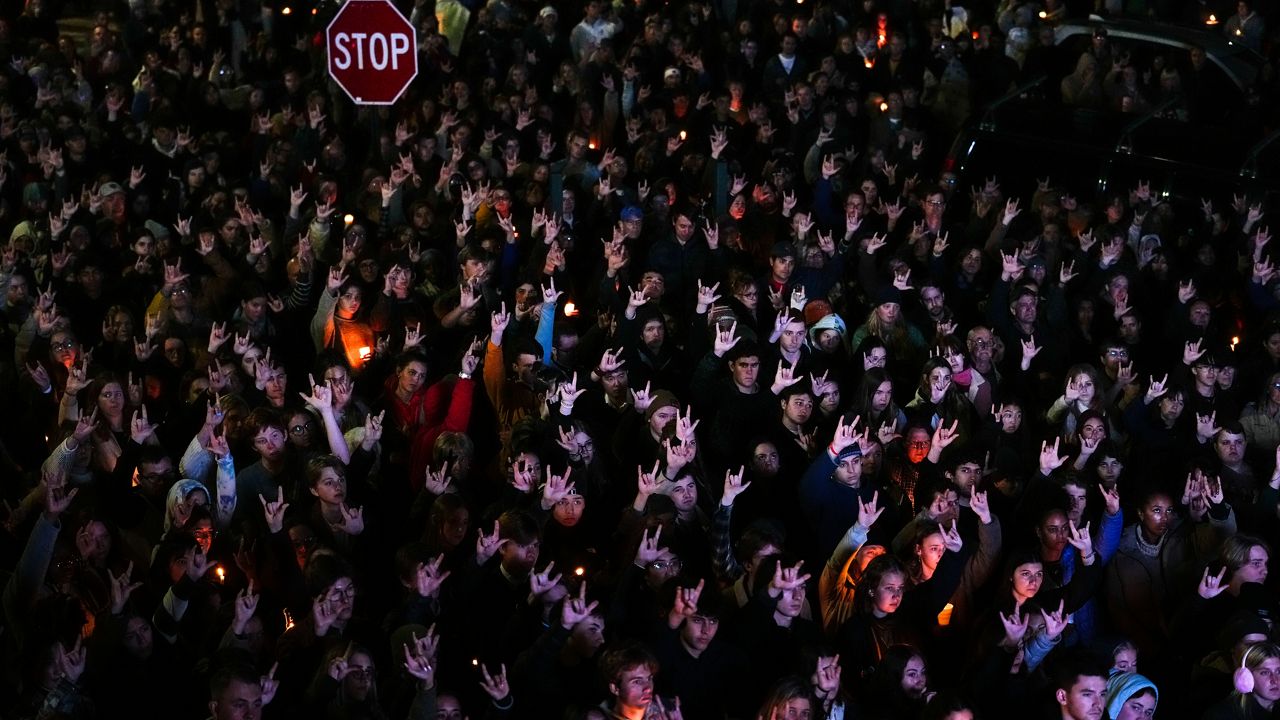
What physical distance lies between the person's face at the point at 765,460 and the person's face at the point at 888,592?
1.24 meters

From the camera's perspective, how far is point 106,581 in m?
6.43

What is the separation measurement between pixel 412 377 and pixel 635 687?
317cm

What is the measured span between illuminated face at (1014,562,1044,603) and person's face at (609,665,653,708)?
1731 millimetres

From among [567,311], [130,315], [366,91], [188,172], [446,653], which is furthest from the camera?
[188,172]

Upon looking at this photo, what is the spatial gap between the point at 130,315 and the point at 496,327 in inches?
88.5

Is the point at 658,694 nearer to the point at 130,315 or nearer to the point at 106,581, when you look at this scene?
the point at 106,581

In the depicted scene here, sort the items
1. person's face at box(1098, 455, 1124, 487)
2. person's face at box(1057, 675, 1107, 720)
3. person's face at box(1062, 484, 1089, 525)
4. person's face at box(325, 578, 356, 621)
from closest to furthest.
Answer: person's face at box(1057, 675, 1107, 720), person's face at box(325, 578, 356, 621), person's face at box(1062, 484, 1089, 525), person's face at box(1098, 455, 1124, 487)

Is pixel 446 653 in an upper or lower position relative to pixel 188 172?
upper

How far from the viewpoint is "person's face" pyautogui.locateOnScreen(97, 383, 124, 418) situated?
7.79 metres

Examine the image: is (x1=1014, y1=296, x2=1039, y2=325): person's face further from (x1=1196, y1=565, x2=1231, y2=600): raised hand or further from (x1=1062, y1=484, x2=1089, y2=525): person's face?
(x1=1196, y1=565, x2=1231, y2=600): raised hand

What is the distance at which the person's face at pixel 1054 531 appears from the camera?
265 inches

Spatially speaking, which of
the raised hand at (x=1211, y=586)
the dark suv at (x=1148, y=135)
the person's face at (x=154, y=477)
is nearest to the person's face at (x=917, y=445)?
the raised hand at (x=1211, y=586)

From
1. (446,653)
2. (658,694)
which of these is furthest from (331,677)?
(658,694)

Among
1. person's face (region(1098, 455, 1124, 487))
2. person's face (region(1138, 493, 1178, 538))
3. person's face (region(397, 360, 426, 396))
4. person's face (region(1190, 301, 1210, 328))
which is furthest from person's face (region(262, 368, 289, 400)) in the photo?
person's face (region(1190, 301, 1210, 328))
